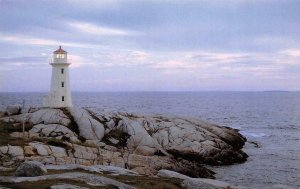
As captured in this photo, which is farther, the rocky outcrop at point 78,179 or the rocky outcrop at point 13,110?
the rocky outcrop at point 13,110

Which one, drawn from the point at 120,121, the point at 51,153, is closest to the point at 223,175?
the point at 120,121

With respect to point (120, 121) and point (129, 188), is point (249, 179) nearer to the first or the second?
point (120, 121)

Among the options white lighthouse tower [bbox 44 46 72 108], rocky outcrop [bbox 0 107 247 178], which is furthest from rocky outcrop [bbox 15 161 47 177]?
white lighthouse tower [bbox 44 46 72 108]

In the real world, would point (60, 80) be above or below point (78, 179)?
above

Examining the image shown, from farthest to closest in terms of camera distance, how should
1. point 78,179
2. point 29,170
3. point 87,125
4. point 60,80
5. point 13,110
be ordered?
1. point 60,80
2. point 13,110
3. point 87,125
4. point 29,170
5. point 78,179

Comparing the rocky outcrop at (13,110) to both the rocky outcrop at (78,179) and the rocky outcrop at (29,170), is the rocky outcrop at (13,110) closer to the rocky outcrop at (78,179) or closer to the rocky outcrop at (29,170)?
the rocky outcrop at (29,170)

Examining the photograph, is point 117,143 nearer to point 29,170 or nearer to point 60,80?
point 60,80

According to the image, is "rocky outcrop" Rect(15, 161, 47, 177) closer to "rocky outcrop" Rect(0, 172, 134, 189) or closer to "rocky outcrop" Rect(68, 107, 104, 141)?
"rocky outcrop" Rect(0, 172, 134, 189)

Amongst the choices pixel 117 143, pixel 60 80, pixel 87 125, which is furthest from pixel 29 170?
pixel 60 80

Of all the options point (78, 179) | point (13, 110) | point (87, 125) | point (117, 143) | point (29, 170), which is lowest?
point (117, 143)

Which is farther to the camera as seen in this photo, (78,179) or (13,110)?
(13,110)

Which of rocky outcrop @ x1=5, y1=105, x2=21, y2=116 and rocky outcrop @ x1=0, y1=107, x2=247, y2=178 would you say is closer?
rocky outcrop @ x1=0, y1=107, x2=247, y2=178

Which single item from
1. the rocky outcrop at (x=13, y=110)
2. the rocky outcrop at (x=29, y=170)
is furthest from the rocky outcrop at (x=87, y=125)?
the rocky outcrop at (x=29, y=170)

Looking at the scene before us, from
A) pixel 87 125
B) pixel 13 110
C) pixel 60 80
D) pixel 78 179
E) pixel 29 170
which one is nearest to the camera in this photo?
pixel 78 179
